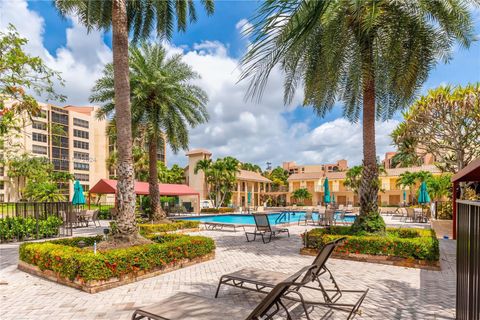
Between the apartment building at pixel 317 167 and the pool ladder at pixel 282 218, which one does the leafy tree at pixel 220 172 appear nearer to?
the pool ladder at pixel 282 218

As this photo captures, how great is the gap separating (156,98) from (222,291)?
12.3 metres

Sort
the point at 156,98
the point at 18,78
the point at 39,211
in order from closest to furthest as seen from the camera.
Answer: the point at 18,78
the point at 39,211
the point at 156,98

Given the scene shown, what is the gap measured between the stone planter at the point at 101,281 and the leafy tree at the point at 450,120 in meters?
17.0

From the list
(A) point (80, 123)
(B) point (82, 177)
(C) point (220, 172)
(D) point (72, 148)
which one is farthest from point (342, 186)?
(A) point (80, 123)

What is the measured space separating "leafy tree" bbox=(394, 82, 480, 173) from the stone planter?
17.0 meters

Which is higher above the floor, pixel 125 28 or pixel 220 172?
pixel 125 28

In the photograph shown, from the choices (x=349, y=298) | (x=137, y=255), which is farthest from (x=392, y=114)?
(x=137, y=255)

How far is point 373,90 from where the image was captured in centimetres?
1002

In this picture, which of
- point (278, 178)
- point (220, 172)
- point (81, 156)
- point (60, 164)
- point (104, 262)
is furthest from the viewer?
point (81, 156)

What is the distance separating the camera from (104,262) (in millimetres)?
6184

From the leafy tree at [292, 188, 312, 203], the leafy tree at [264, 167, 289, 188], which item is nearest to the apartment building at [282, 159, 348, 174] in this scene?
the leafy tree at [264, 167, 289, 188]

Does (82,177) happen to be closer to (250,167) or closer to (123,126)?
(250,167)

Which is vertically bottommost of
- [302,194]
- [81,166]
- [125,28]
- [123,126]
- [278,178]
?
[302,194]

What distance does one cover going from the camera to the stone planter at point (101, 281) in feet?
19.6
